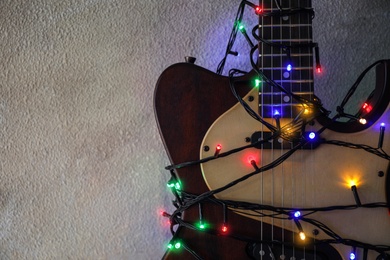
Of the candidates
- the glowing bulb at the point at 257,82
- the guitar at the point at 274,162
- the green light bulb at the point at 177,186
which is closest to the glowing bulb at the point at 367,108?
the guitar at the point at 274,162

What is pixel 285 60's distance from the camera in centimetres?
74

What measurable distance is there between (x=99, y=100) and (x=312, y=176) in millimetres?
509

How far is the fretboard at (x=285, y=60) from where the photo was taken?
0.74m

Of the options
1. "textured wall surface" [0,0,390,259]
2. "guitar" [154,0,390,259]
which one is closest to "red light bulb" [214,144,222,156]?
"guitar" [154,0,390,259]

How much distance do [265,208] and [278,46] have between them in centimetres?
28

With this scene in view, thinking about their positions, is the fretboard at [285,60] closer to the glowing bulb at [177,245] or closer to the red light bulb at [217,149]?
the red light bulb at [217,149]

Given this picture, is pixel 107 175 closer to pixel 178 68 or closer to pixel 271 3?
pixel 178 68

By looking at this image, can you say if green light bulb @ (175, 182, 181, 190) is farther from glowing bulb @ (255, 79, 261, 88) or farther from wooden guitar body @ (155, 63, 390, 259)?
glowing bulb @ (255, 79, 261, 88)

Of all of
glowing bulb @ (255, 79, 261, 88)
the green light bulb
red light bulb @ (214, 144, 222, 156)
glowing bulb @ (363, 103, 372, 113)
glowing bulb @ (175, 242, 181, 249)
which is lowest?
glowing bulb @ (175, 242, 181, 249)

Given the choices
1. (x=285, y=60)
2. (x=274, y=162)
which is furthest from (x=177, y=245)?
(x=285, y=60)

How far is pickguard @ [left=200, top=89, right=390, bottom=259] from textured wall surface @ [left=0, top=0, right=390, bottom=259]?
242 mm

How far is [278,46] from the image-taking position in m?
0.73

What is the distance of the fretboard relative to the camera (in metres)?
0.74

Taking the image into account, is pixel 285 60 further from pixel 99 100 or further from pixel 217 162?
pixel 99 100
